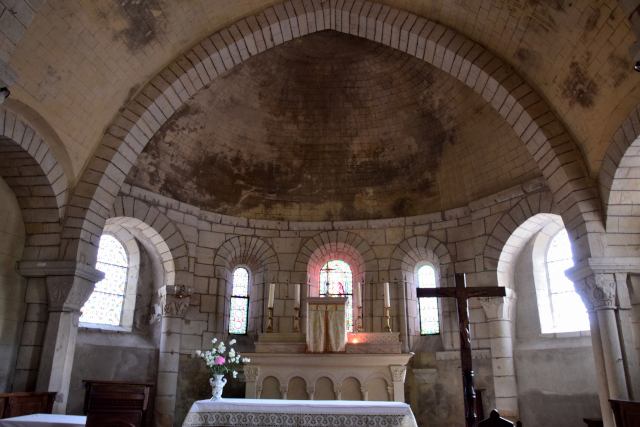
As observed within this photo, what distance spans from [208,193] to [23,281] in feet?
15.7

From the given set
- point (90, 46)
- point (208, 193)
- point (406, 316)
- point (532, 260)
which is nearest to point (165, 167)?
point (208, 193)

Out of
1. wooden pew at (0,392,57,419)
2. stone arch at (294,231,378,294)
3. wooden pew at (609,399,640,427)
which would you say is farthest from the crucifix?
wooden pew at (0,392,57,419)

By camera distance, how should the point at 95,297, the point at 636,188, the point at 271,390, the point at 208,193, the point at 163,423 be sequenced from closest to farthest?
the point at 636,188 → the point at 271,390 → the point at 163,423 → the point at 95,297 → the point at 208,193

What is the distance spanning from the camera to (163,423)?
9648 millimetres

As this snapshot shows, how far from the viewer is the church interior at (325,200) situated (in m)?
7.23

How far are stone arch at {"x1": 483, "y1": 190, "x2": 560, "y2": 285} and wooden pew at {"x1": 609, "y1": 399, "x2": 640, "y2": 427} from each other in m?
3.92

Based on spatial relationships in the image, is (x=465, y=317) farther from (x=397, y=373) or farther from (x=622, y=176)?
(x=622, y=176)

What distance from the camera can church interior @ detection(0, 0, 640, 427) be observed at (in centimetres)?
723

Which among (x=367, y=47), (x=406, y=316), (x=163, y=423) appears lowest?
(x=163, y=423)

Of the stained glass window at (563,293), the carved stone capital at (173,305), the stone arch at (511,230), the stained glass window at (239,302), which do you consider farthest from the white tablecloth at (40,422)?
the stained glass window at (563,293)

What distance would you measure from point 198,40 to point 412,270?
6.84 m

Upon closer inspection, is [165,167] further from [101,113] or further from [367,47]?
[367,47]

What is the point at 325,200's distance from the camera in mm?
12508

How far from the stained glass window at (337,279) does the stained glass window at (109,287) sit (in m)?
4.53
